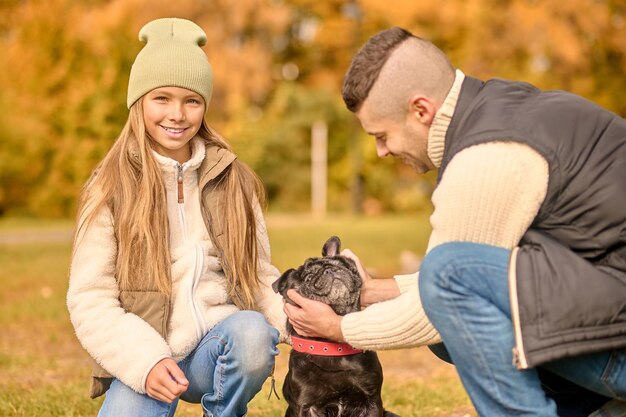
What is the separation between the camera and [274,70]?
33438 mm

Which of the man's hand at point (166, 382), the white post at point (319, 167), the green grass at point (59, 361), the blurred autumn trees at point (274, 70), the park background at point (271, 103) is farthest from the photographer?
the white post at point (319, 167)

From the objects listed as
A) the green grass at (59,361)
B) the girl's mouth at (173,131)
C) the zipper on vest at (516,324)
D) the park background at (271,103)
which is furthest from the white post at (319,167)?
the zipper on vest at (516,324)

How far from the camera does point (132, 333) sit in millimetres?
3543

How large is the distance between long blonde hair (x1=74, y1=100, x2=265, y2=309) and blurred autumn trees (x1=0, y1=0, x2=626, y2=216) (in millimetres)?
18148

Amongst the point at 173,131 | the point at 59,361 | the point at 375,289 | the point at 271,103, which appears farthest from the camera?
the point at 271,103

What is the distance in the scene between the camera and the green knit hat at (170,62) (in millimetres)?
3885

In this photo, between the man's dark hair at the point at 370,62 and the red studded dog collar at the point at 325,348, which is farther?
the red studded dog collar at the point at 325,348

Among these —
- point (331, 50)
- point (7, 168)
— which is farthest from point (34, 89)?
point (331, 50)

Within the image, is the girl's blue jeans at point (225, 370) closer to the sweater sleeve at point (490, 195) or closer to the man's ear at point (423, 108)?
the sweater sleeve at point (490, 195)

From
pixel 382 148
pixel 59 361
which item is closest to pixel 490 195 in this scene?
pixel 382 148

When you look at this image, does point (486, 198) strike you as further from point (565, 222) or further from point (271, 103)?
point (271, 103)

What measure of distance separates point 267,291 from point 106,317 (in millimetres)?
868

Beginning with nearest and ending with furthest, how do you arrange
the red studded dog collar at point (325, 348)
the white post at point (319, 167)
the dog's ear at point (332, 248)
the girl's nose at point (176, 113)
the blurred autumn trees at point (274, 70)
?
the red studded dog collar at point (325, 348) < the girl's nose at point (176, 113) < the dog's ear at point (332, 248) < the blurred autumn trees at point (274, 70) < the white post at point (319, 167)

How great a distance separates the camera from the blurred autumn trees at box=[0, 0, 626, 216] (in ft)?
74.1
